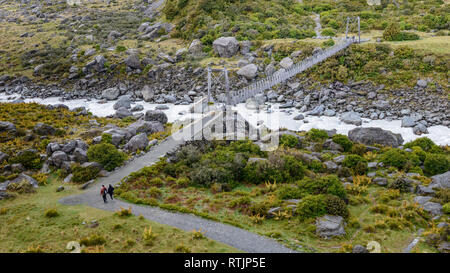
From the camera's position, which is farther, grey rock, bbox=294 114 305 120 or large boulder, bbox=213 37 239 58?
large boulder, bbox=213 37 239 58

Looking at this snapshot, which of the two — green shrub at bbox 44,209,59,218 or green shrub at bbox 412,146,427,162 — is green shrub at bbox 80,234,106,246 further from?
green shrub at bbox 412,146,427,162

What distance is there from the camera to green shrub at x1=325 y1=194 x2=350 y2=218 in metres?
14.5

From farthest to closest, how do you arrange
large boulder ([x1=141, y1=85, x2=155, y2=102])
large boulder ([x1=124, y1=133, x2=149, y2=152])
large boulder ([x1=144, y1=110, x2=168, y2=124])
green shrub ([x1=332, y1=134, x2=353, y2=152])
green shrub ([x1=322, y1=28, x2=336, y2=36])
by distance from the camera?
green shrub ([x1=322, y1=28, x2=336, y2=36]) < large boulder ([x1=141, y1=85, x2=155, y2=102]) < large boulder ([x1=144, y1=110, x2=168, y2=124]) < green shrub ([x1=332, y1=134, x2=353, y2=152]) < large boulder ([x1=124, y1=133, x2=149, y2=152])

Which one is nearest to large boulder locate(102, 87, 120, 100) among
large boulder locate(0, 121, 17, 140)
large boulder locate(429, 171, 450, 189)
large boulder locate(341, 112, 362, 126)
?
large boulder locate(0, 121, 17, 140)

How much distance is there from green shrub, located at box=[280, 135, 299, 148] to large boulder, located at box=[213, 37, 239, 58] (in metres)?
22.9

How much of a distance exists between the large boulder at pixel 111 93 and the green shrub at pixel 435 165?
34.4 m

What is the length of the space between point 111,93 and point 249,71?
17.5 meters

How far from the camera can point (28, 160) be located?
68.6 feet

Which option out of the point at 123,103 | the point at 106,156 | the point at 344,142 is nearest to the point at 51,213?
the point at 106,156

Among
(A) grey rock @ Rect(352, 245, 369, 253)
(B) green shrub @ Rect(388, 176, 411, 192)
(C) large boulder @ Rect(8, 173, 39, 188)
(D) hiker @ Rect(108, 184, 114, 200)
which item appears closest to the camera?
(A) grey rock @ Rect(352, 245, 369, 253)

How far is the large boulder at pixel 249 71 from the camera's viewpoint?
39.6 meters
